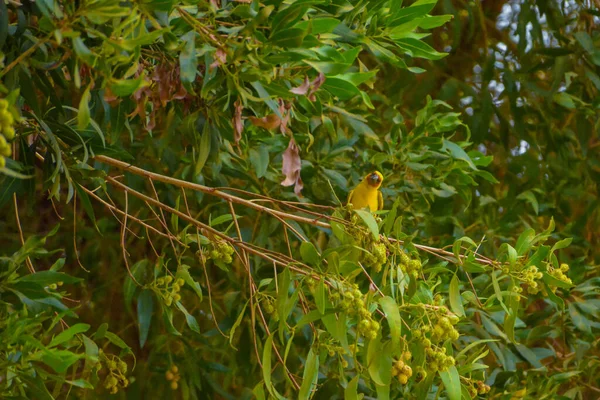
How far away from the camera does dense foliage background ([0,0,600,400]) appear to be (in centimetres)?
99

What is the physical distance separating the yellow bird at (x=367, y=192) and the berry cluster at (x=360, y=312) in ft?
2.06

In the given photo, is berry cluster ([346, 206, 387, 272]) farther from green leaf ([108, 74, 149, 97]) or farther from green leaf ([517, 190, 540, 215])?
green leaf ([517, 190, 540, 215])

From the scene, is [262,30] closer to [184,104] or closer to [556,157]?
[184,104]

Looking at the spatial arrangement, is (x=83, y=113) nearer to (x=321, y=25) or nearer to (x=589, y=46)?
(x=321, y=25)

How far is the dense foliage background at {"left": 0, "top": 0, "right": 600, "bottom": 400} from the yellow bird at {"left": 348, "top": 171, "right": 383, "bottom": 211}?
0.06 metres

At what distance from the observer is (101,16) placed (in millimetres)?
778

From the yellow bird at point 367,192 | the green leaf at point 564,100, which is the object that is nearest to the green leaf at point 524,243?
the yellow bird at point 367,192

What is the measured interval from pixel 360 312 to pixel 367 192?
2.21ft

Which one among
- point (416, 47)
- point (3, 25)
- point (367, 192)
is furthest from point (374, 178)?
point (3, 25)

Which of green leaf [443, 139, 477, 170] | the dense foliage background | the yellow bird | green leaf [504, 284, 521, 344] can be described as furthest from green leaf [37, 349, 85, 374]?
green leaf [443, 139, 477, 170]

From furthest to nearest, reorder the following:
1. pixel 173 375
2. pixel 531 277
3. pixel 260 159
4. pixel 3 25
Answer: pixel 173 375 < pixel 260 159 < pixel 531 277 < pixel 3 25

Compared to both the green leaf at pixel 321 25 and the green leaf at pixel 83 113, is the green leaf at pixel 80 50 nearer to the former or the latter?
the green leaf at pixel 83 113

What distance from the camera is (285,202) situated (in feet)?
3.81

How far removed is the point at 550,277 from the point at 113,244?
118 cm
